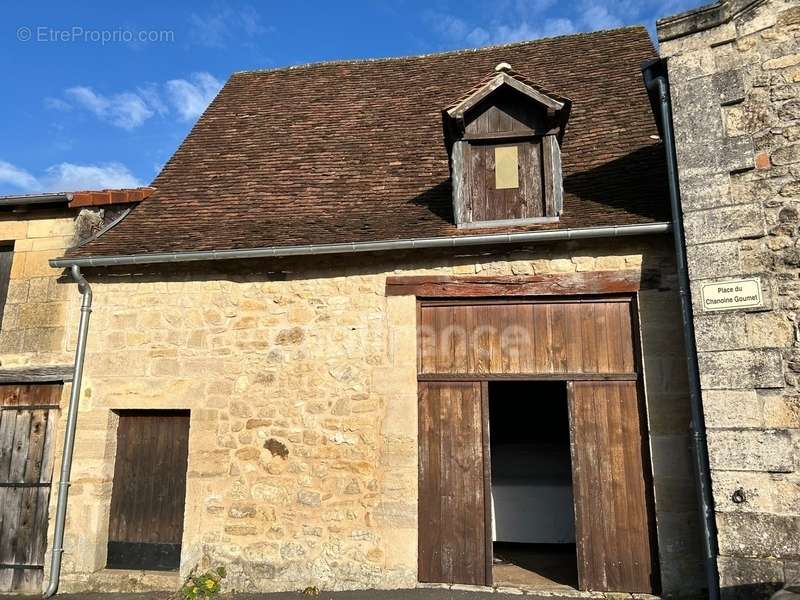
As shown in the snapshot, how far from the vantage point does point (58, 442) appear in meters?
5.48

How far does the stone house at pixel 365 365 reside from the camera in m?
4.77

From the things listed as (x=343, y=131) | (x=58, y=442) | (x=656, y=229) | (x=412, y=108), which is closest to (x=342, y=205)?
(x=343, y=131)

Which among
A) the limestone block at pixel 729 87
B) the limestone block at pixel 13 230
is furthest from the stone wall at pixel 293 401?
the limestone block at pixel 729 87

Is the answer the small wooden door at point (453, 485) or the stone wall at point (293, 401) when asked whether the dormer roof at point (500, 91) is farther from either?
the small wooden door at point (453, 485)

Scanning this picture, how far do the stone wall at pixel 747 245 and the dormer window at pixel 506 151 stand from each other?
42.8 inches

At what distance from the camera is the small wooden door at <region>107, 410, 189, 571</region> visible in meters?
5.30

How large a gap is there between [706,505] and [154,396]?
479 centimetres

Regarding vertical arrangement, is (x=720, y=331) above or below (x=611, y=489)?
above

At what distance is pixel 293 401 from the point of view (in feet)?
17.1

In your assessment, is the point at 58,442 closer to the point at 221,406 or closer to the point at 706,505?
the point at 221,406

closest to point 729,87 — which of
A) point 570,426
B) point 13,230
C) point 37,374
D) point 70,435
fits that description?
point 570,426

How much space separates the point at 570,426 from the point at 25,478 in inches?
204

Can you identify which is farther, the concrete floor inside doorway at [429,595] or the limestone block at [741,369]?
the concrete floor inside doorway at [429,595]

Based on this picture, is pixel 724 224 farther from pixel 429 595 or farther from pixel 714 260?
pixel 429 595
